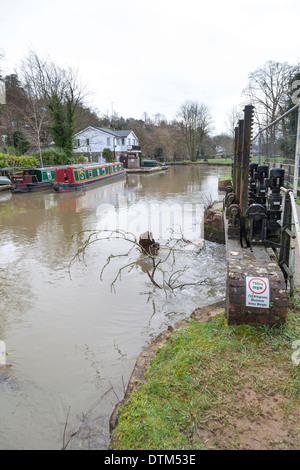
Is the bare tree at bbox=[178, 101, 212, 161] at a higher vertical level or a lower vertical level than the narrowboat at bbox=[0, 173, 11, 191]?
higher

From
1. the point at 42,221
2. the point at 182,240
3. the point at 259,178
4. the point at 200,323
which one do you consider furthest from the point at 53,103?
the point at 200,323

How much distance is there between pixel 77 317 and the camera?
16.6ft

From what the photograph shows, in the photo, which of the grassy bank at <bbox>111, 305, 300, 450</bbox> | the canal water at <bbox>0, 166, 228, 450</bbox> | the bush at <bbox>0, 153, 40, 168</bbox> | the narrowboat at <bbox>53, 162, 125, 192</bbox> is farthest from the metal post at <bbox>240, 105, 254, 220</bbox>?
the bush at <bbox>0, 153, 40, 168</bbox>

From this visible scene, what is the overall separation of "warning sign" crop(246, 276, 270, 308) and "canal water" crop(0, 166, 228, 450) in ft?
5.34

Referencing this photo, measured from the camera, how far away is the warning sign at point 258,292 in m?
3.14

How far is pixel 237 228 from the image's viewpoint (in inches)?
196

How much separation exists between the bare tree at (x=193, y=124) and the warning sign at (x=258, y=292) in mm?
52281

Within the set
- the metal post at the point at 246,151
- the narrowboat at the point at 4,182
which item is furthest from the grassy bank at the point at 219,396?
the narrowboat at the point at 4,182

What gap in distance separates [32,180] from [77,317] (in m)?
17.1

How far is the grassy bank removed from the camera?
209cm

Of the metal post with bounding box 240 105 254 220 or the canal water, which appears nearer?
the canal water
